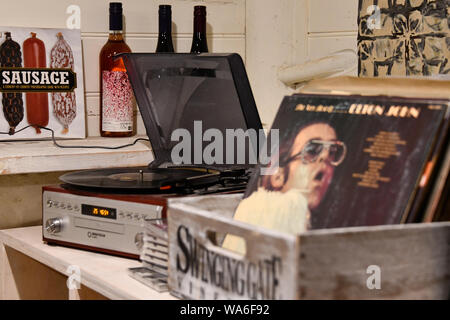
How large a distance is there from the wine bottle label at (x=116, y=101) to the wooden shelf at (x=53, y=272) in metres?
0.35

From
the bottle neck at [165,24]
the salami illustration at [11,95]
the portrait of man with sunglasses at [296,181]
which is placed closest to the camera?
the portrait of man with sunglasses at [296,181]

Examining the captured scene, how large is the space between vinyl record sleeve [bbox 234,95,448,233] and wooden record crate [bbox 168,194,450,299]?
0.05 metres

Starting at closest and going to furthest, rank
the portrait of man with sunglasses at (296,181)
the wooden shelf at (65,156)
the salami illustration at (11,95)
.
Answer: the portrait of man with sunglasses at (296,181)
the wooden shelf at (65,156)
the salami illustration at (11,95)

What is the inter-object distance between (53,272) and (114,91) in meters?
0.51

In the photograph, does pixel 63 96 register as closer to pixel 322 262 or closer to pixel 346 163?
pixel 346 163

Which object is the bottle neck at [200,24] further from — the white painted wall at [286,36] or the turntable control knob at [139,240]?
the turntable control knob at [139,240]

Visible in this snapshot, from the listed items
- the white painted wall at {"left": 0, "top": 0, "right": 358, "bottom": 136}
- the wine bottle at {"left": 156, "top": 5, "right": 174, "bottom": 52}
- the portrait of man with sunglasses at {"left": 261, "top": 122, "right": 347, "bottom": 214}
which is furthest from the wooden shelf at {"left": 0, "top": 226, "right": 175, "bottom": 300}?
the wine bottle at {"left": 156, "top": 5, "right": 174, "bottom": 52}

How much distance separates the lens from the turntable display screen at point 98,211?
133 centimetres

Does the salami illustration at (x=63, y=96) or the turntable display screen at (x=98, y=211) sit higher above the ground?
the salami illustration at (x=63, y=96)

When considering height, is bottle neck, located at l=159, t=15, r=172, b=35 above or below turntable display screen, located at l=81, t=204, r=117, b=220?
above

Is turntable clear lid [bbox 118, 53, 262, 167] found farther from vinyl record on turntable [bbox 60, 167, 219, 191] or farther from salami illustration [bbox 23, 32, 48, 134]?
salami illustration [bbox 23, 32, 48, 134]

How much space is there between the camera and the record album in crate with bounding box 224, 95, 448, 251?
0.90m

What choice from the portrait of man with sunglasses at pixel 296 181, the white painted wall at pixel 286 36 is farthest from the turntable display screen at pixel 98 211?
the white painted wall at pixel 286 36

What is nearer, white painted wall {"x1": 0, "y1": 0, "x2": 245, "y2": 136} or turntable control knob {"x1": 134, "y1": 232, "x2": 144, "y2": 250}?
turntable control knob {"x1": 134, "y1": 232, "x2": 144, "y2": 250}
